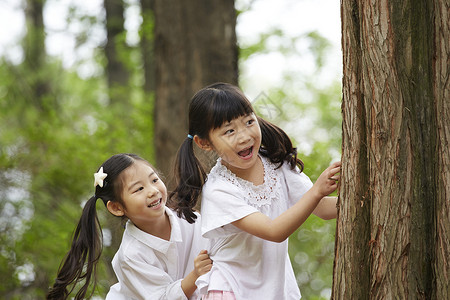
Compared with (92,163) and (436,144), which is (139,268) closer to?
(436,144)

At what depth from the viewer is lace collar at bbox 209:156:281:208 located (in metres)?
2.99

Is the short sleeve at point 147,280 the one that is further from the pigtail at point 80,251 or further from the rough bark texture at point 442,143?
the rough bark texture at point 442,143

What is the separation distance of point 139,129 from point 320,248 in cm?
302

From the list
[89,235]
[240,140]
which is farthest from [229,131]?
[89,235]

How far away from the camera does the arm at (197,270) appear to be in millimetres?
3057

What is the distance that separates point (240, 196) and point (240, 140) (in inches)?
10.4

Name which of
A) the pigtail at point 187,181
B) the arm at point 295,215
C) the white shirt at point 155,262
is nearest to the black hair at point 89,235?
the white shirt at point 155,262

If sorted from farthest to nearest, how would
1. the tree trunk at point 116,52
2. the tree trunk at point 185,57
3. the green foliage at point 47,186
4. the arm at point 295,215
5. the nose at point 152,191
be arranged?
the tree trunk at point 116,52 < the green foliage at point 47,186 < the tree trunk at point 185,57 < the nose at point 152,191 < the arm at point 295,215

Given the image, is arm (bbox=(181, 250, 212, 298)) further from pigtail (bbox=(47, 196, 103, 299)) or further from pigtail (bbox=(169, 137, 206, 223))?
pigtail (bbox=(47, 196, 103, 299))

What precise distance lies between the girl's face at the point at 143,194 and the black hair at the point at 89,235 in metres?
0.05

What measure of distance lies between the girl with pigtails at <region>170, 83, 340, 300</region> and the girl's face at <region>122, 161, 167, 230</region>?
0.81ft

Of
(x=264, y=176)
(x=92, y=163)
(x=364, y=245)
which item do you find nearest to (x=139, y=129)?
(x=92, y=163)

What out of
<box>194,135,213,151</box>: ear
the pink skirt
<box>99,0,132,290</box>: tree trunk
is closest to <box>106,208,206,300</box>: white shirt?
the pink skirt

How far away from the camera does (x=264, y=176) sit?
10.1 feet
